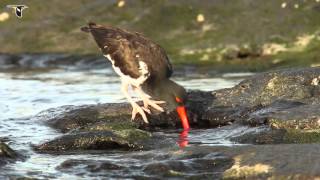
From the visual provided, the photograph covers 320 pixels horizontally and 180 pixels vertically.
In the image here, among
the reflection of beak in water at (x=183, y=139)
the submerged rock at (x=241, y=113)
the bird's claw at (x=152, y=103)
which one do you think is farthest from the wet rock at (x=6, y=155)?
the bird's claw at (x=152, y=103)

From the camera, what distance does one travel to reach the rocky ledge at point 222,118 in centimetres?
1242

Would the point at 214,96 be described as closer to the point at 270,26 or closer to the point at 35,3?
the point at 270,26

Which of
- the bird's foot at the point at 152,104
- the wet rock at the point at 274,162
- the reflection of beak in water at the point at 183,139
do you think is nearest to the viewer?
the wet rock at the point at 274,162

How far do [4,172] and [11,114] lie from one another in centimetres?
699

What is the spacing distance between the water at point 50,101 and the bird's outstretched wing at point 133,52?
156 cm

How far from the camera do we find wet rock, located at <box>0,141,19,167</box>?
36.7 feet

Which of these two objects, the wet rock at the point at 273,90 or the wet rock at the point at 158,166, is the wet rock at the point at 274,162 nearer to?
the wet rock at the point at 158,166

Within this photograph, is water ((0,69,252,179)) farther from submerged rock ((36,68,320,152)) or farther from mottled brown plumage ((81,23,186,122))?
mottled brown plumage ((81,23,186,122))

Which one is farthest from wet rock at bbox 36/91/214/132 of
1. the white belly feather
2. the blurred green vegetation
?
the blurred green vegetation

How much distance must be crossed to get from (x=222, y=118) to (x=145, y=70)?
173 centimetres

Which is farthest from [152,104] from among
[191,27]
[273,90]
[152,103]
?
[191,27]

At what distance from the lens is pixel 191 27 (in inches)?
1185

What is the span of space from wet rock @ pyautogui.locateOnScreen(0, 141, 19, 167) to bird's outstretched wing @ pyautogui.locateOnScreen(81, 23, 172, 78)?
386 cm

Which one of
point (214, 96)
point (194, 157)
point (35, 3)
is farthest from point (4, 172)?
point (35, 3)
